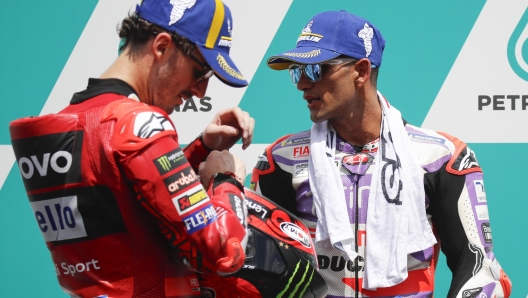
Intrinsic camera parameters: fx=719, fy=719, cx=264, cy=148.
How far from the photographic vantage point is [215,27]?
1685 millimetres

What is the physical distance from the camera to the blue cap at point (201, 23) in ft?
5.37

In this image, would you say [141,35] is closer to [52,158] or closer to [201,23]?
[201,23]

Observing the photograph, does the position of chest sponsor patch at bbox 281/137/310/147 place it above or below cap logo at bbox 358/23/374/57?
below

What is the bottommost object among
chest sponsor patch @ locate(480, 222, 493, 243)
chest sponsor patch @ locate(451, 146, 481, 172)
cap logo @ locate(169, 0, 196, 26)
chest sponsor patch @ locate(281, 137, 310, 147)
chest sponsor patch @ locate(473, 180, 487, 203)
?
chest sponsor patch @ locate(480, 222, 493, 243)

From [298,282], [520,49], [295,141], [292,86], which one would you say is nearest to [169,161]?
[298,282]

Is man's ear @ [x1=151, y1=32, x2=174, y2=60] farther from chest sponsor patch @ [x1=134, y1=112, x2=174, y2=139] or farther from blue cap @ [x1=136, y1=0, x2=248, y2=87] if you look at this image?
chest sponsor patch @ [x1=134, y1=112, x2=174, y2=139]

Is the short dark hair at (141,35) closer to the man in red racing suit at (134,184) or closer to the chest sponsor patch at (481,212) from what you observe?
the man in red racing suit at (134,184)

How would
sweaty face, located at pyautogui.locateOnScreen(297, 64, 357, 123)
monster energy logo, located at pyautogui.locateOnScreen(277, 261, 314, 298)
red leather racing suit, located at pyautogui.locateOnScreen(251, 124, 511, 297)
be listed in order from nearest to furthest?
monster energy logo, located at pyautogui.locateOnScreen(277, 261, 314, 298), red leather racing suit, located at pyautogui.locateOnScreen(251, 124, 511, 297), sweaty face, located at pyautogui.locateOnScreen(297, 64, 357, 123)

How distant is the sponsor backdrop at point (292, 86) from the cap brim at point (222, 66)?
4.10 ft

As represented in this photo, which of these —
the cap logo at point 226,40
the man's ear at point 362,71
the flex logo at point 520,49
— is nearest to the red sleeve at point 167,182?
the cap logo at point 226,40

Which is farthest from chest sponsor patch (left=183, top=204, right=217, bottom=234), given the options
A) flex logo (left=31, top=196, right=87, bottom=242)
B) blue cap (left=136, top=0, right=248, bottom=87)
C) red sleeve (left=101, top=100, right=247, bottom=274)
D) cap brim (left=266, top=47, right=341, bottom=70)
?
cap brim (left=266, top=47, right=341, bottom=70)

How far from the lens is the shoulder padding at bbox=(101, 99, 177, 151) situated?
1.47 metres

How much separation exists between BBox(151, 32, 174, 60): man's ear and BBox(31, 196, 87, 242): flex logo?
0.37 metres

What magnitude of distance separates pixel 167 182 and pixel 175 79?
0.30 m
